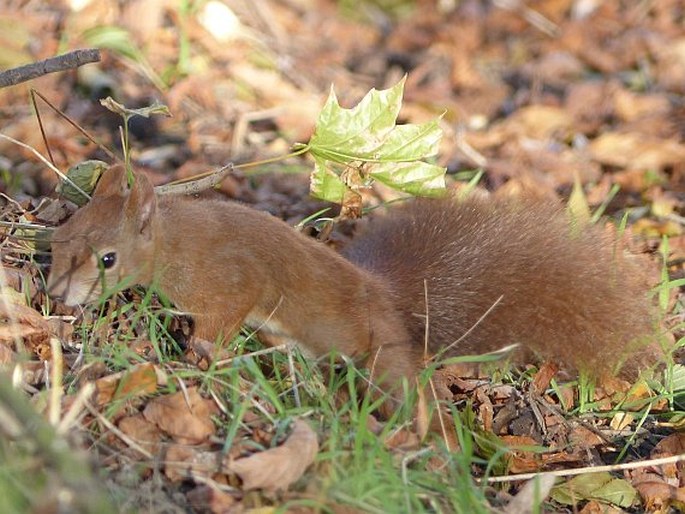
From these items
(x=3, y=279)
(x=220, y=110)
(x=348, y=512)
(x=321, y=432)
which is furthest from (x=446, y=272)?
(x=220, y=110)

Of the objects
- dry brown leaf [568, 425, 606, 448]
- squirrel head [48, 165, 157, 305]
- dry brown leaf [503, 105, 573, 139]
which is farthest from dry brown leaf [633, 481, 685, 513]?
dry brown leaf [503, 105, 573, 139]

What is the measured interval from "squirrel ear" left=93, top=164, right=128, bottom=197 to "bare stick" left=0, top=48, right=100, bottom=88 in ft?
0.93

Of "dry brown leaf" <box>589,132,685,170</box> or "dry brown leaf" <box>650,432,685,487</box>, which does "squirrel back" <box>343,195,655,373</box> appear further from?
"dry brown leaf" <box>589,132,685,170</box>

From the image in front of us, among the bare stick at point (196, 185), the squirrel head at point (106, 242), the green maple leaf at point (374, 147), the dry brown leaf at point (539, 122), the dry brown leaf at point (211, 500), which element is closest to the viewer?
the dry brown leaf at point (211, 500)

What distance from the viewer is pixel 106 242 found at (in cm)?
254

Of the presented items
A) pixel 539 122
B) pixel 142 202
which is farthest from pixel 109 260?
pixel 539 122

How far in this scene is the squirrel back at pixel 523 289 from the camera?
281 cm

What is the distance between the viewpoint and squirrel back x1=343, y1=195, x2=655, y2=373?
9.23 ft

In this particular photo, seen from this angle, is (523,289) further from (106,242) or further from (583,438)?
(106,242)

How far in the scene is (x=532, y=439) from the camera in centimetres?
276

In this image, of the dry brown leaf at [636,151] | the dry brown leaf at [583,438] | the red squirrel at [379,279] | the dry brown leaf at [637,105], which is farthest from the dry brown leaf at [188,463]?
the dry brown leaf at [637,105]

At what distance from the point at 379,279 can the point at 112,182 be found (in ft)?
2.65

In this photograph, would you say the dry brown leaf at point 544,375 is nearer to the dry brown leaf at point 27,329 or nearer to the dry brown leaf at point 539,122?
the dry brown leaf at point 27,329

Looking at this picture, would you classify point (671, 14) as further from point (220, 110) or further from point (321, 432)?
point (321, 432)
